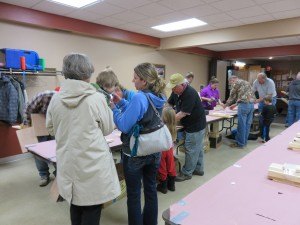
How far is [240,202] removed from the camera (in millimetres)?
1175

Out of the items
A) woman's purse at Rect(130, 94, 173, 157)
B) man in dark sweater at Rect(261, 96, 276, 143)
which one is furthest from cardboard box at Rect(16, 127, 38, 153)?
man in dark sweater at Rect(261, 96, 276, 143)

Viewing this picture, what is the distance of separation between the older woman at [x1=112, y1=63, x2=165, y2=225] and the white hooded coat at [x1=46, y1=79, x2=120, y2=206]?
22cm

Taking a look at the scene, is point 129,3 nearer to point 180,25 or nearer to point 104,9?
point 104,9

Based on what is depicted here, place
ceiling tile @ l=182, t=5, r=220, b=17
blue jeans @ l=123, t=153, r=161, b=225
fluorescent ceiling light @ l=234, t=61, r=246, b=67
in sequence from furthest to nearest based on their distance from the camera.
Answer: fluorescent ceiling light @ l=234, t=61, r=246, b=67, ceiling tile @ l=182, t=5, r=220, b=17, blue jeans @ l=123, t=153, r=161, b=225

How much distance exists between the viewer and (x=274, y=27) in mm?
5109

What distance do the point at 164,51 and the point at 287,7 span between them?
374cm

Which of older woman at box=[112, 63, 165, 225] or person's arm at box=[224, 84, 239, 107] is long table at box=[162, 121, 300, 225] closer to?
older woman at box=[112, 63, 165, 225]

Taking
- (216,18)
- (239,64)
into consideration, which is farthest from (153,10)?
(239,64)

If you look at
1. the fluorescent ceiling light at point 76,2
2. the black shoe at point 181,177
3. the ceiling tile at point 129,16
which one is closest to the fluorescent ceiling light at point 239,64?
the ceiling tile at point 129,16

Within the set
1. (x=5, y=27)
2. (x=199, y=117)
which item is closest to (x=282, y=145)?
(x=199, y=117)

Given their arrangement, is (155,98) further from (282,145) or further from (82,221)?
(282,145)

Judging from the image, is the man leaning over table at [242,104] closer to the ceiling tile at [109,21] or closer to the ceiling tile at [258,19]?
the ceiling tile at [258,19]

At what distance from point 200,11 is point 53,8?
2.67 m

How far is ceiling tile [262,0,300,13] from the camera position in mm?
3973
